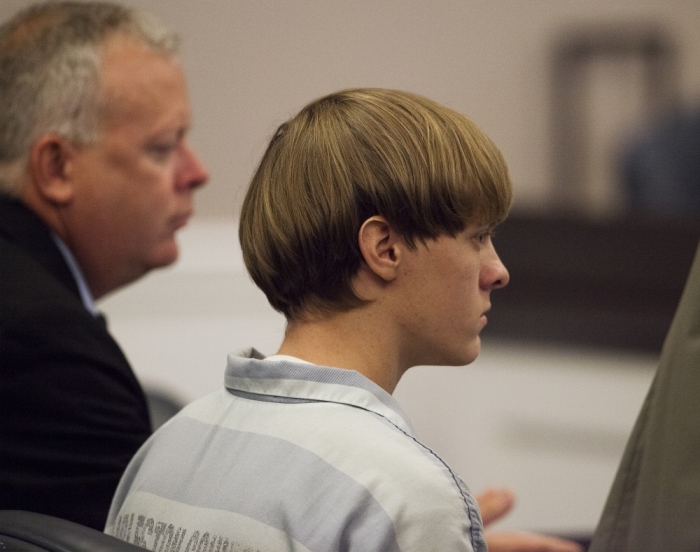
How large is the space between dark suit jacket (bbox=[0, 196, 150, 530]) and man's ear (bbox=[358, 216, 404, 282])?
0.41 metres

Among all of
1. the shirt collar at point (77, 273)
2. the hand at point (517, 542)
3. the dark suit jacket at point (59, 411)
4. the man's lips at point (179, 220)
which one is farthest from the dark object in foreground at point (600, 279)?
the dark suit jacket at point (59, 411)

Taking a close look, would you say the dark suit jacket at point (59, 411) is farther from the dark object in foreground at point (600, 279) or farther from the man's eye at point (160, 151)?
the dark object in foreground at point (600, 279)

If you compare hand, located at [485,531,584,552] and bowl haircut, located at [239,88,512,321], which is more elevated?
bowl haircut, located at [239,88,512,321]

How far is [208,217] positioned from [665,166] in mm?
1834

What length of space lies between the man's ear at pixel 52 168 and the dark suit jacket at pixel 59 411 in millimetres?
285

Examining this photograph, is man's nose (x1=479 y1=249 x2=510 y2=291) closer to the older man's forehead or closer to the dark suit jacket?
the dark suit jacket

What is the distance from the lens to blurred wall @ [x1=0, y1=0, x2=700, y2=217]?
2957 millimetres

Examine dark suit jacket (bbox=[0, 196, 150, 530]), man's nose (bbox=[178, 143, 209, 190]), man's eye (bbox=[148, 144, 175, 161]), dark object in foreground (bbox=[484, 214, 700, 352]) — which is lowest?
dark object in foreground (bbox=[484, 214, 700, 352])

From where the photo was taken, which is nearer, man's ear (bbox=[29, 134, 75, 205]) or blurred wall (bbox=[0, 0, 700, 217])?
man's ear (bbox=[29, 134, 75, 205])

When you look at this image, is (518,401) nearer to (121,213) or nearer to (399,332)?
(121,213)

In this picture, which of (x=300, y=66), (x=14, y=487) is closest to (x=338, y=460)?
(x=14, y=487)

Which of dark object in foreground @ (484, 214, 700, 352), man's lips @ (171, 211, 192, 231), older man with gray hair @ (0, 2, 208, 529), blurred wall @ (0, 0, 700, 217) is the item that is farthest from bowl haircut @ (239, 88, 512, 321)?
dark object in foreground @ (484, 214, 700, 352)

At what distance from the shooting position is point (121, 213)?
131 cm

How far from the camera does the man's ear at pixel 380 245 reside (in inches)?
27.8
